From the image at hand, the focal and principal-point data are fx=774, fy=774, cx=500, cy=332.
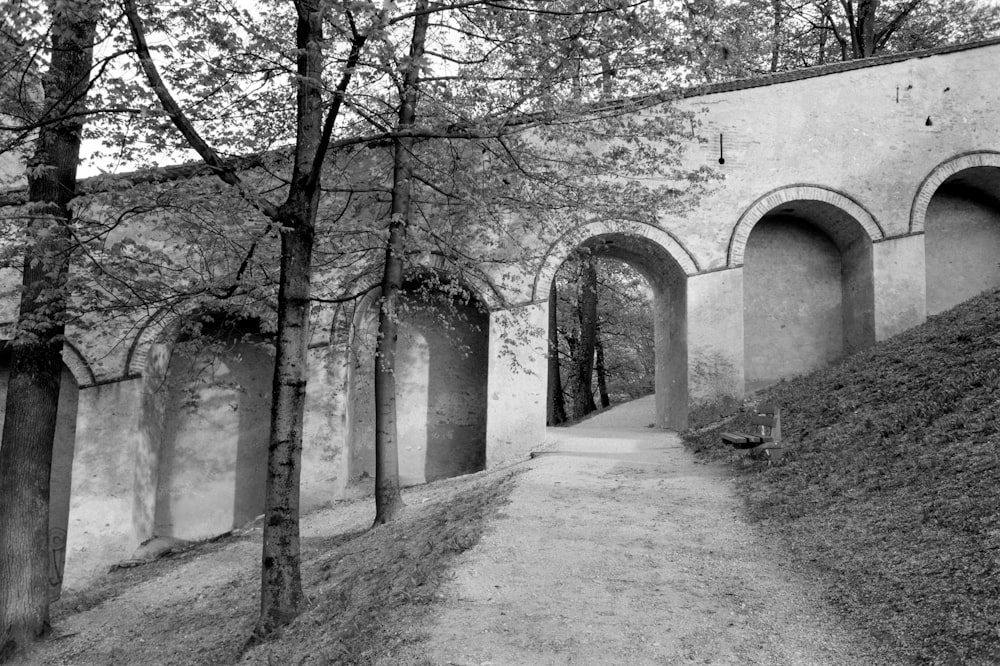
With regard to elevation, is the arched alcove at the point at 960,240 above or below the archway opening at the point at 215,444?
above

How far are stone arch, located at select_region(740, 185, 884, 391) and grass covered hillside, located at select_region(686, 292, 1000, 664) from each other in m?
3.40

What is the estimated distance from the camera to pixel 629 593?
5.07 m

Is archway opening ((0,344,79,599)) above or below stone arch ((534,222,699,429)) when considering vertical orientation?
below

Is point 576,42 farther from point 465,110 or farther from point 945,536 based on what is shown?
point 945,536

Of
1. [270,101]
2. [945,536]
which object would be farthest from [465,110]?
[945,536]

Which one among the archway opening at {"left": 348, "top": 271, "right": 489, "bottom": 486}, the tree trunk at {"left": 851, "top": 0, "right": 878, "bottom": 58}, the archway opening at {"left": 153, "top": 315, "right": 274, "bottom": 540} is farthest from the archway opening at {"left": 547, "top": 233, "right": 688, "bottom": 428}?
the tree trunk at {"left": 851, "top": 0, "right": 878, "bottom": 58}

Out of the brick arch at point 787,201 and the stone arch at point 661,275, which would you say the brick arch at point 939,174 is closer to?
the brick arch at point 787,201

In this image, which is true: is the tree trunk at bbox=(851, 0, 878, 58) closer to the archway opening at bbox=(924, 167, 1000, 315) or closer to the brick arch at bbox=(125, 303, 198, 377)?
the archway opening at bbox=(924, 167, 1000, 315)

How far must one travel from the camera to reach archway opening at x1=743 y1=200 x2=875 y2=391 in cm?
1409

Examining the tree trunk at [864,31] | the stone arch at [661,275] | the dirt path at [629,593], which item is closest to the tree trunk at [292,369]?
the dirt path at [629,593]

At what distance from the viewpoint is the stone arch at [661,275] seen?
12.8 m

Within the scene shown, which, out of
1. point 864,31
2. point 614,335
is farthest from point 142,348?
point 864,31

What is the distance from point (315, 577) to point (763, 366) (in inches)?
373

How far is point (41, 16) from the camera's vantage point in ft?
18.4
